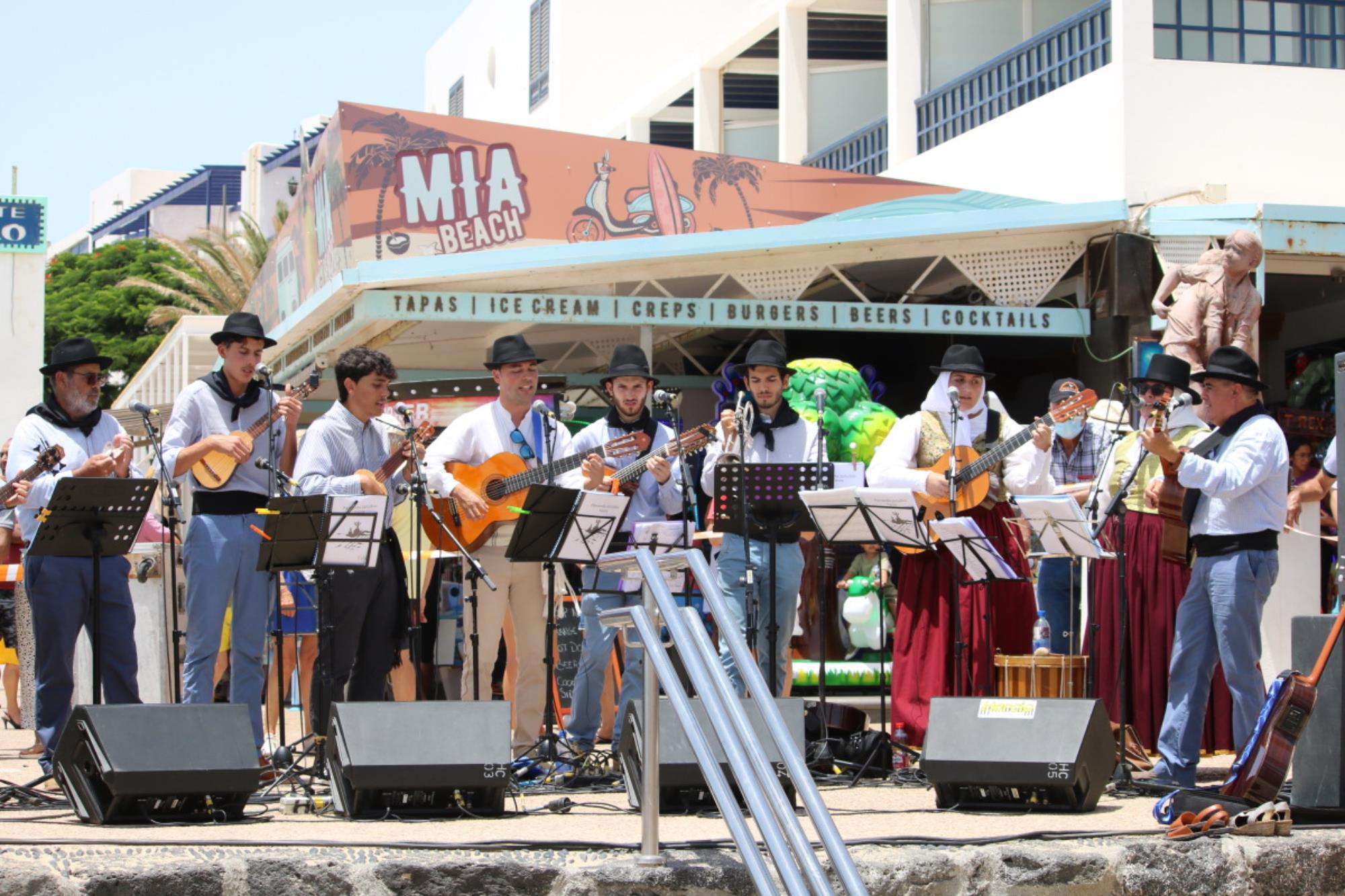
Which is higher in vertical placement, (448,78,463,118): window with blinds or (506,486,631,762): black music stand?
(448,78,463,118): window with blinds

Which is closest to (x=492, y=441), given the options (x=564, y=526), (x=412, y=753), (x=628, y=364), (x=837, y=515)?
(x=628, y=364)

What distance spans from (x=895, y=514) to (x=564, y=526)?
5.16 feet

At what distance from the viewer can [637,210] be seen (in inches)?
586

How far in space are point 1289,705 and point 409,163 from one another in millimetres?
9903

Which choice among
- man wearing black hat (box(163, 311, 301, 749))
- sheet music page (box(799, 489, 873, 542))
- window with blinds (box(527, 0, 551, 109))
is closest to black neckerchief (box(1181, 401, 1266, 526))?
sheet music page (box(799, 489, 873, 542))

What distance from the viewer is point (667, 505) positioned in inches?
335

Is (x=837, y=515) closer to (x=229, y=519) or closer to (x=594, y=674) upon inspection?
(x=594, y=674)

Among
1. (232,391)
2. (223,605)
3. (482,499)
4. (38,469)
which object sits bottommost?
(223,605)

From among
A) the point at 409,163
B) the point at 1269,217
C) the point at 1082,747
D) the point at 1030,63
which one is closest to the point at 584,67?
the point at 1030,63

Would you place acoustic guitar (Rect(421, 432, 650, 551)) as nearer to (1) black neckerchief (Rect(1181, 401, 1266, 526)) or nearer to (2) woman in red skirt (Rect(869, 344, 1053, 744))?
(2) woman in red skirt (Rect(869, 344, 1053, 744))

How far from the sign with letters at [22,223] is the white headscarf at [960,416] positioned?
20.4m

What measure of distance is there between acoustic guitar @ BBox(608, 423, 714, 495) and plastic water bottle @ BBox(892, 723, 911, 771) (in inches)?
71.6

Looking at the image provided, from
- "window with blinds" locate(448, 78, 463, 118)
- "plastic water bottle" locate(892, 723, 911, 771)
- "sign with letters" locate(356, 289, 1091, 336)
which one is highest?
"window with blinds" locate(448, 78, 463, 118)

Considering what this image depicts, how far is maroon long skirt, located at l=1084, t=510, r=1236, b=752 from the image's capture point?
862 centimetres
